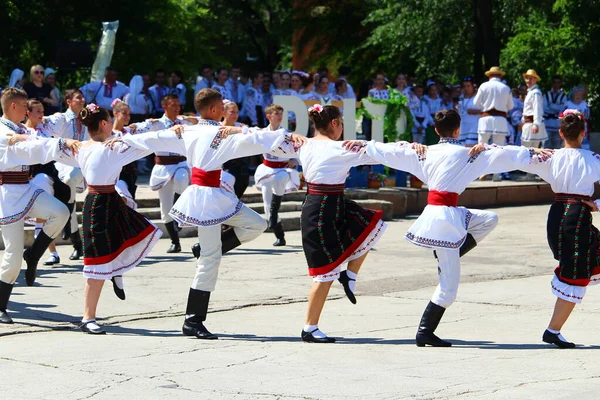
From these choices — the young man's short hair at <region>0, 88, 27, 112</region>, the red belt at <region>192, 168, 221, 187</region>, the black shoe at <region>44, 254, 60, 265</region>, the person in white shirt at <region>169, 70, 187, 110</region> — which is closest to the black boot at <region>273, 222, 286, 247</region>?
the black shoe at <region>44, 254, 60, 265</region>

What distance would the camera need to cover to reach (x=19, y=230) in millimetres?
8688

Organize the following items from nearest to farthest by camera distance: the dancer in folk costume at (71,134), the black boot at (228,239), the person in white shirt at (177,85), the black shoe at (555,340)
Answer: the black shoe at (555,340) < the black boot at (228,239) < the dancer in folk costume at (71,134) < the person in white shirt at (177,85)

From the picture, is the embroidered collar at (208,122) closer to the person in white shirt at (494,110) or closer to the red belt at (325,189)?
the red belt at (325,189)

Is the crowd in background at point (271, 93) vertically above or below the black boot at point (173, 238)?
above

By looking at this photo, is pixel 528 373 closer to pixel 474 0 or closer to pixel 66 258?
pixel 66 258

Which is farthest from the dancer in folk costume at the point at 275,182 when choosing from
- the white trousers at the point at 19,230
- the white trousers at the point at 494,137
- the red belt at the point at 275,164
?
the white trousers at the point at 494,137

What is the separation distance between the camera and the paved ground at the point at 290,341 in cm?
631

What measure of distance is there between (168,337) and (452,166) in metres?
2.36

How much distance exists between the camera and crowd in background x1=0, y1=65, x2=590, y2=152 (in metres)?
17.6

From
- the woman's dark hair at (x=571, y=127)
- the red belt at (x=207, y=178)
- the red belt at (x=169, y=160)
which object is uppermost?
the woman's dark hair at (x=571, y=127)

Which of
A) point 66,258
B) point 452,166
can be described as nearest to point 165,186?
point 66,258

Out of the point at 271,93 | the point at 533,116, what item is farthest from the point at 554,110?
the point at 271,93

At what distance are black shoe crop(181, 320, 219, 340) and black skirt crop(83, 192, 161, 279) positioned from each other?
28.0 inches

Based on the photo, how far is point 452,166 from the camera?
7.59 metres
